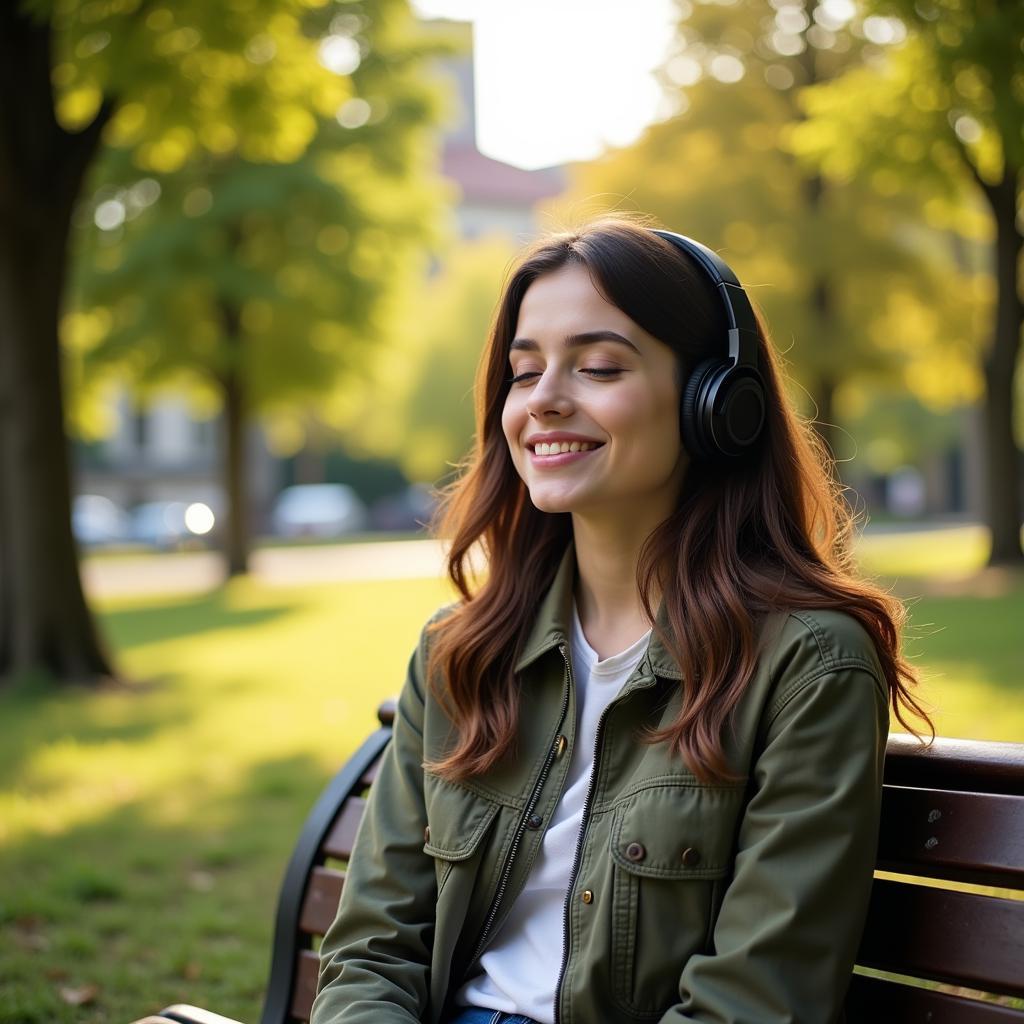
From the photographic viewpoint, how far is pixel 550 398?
2369mm

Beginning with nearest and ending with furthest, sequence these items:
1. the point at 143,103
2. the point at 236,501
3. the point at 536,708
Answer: the point at 536,708 → the point at 143,103 → the point at 236,501

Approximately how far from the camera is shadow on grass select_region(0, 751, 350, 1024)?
431 cm

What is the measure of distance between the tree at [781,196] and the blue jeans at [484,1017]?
57.2ft

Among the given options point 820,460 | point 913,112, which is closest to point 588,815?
point 820,460

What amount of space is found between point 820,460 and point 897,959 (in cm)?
99

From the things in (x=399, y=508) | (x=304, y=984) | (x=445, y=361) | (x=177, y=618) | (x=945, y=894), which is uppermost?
(x=445, y=361)

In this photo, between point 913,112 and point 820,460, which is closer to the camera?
point 820,460

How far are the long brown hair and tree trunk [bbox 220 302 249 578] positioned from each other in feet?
59.7

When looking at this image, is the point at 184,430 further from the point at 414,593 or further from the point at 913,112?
the point at 913,112

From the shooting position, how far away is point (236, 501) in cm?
2186

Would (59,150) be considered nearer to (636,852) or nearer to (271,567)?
(636,852)

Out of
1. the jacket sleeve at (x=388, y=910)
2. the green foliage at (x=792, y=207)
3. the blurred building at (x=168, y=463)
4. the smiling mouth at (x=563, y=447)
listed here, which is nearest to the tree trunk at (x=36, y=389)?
the jacket sleeve at (x=388, y=910)

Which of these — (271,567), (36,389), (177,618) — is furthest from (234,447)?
(36,389)

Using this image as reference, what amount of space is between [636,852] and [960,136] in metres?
12.5
